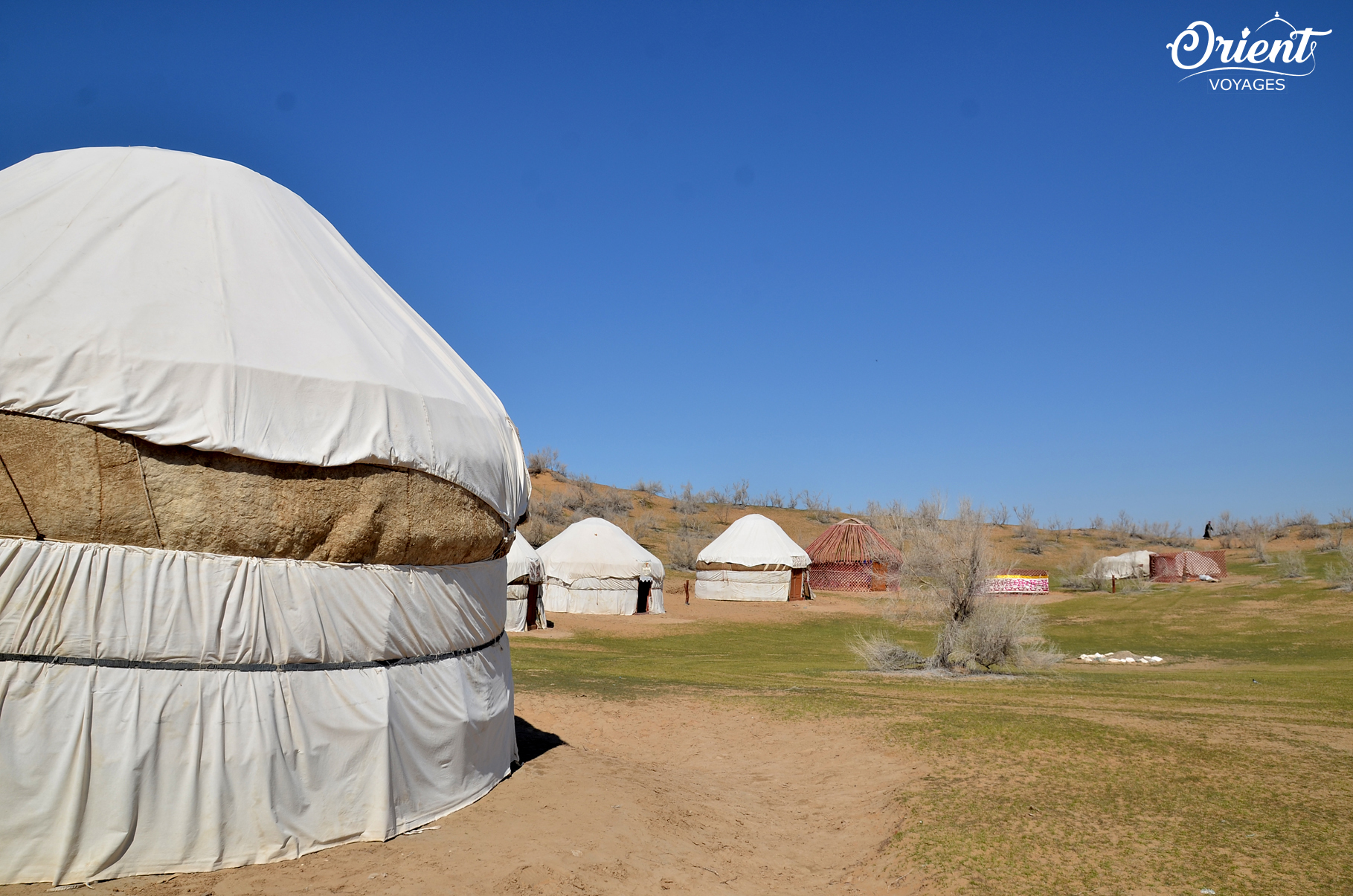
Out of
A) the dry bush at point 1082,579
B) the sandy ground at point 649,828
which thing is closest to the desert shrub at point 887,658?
the sandy ground at point 649,828

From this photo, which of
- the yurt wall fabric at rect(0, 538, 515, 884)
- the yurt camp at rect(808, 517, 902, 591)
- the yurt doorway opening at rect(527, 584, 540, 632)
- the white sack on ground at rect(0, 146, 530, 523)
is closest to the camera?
the yurt wall fabric at rect(0, 538, 515, 884)

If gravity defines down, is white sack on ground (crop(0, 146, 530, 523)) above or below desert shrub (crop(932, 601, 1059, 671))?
above

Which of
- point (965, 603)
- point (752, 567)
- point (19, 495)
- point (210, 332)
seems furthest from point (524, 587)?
point (19, 495)

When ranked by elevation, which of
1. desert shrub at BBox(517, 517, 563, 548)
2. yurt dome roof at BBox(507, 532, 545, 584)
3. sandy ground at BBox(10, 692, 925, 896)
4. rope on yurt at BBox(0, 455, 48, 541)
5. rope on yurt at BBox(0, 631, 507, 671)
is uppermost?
desert shrub at BBox(517, 517, 563, 548)

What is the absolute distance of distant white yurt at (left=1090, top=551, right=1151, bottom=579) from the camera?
3412cm

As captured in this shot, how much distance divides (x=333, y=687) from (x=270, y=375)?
1801mm

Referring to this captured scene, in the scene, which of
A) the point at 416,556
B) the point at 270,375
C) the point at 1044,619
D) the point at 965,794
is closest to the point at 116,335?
the point at 270,375

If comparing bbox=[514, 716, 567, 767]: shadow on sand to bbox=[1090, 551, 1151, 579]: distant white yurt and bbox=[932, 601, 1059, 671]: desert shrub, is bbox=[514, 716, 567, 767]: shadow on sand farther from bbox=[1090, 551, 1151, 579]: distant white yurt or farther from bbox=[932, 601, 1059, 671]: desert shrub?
bbox=[1090, 551, 1151, 579]: distant white yurt

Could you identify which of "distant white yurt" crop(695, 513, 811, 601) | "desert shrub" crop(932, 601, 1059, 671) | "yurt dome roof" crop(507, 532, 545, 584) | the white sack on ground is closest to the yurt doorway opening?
"yurt dome roof" crop(507, 532, 545, 584)

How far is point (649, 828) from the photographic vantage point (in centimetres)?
580

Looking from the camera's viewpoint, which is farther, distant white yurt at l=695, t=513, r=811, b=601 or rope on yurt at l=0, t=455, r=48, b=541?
distant white yurt at l=695, t=513, r=811, b=601

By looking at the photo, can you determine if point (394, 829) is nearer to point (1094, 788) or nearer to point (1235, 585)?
point (1094, 788)

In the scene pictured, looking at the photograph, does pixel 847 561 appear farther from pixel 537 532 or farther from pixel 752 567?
pixel 537 532

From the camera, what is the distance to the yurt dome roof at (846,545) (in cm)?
3706
